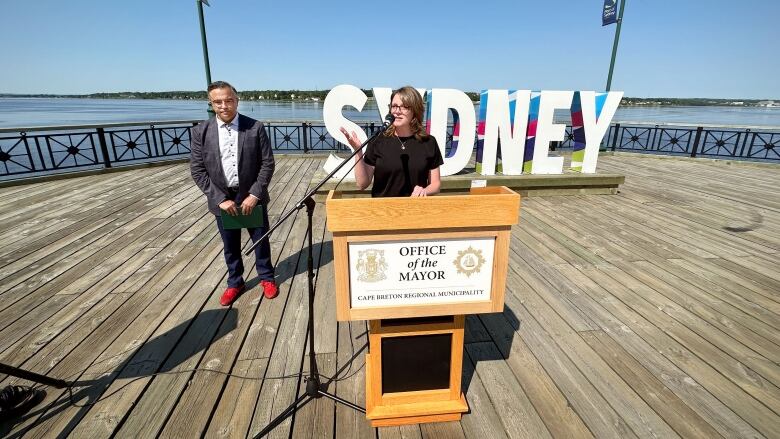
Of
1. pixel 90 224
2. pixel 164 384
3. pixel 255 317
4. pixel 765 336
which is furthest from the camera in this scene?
pixel 90 224

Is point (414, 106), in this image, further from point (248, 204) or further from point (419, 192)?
point (248, 204)

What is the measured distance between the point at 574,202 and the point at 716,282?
313 centimetres

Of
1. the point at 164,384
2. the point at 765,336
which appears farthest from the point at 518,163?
the point at 164,384

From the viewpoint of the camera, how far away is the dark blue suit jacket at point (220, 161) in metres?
2.81

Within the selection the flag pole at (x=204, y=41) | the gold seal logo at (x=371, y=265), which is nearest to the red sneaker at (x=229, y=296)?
the gold seal logo at (x=371, y=265)

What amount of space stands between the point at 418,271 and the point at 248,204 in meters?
1.85

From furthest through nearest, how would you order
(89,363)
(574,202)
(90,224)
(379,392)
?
(574,202)
(90,224)
(89,363)
(379,392)

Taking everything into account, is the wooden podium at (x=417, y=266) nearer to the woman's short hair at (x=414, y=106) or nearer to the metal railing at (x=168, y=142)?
Result: the woman's short hair at (x=414, y=106)

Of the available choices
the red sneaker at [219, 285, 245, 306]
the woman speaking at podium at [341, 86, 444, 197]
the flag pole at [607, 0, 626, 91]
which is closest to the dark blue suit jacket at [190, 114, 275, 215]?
the red sneaker at [219, 285, 245, 306]

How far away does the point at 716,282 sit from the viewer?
360cm

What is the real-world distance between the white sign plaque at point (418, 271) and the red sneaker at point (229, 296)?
81.4 inches

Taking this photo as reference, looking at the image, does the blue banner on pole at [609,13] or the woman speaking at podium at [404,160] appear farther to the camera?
the blue banner on pole at [609,13]

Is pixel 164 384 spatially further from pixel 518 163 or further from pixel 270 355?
pixel 518 163

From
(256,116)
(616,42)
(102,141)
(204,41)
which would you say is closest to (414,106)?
(204,41)
